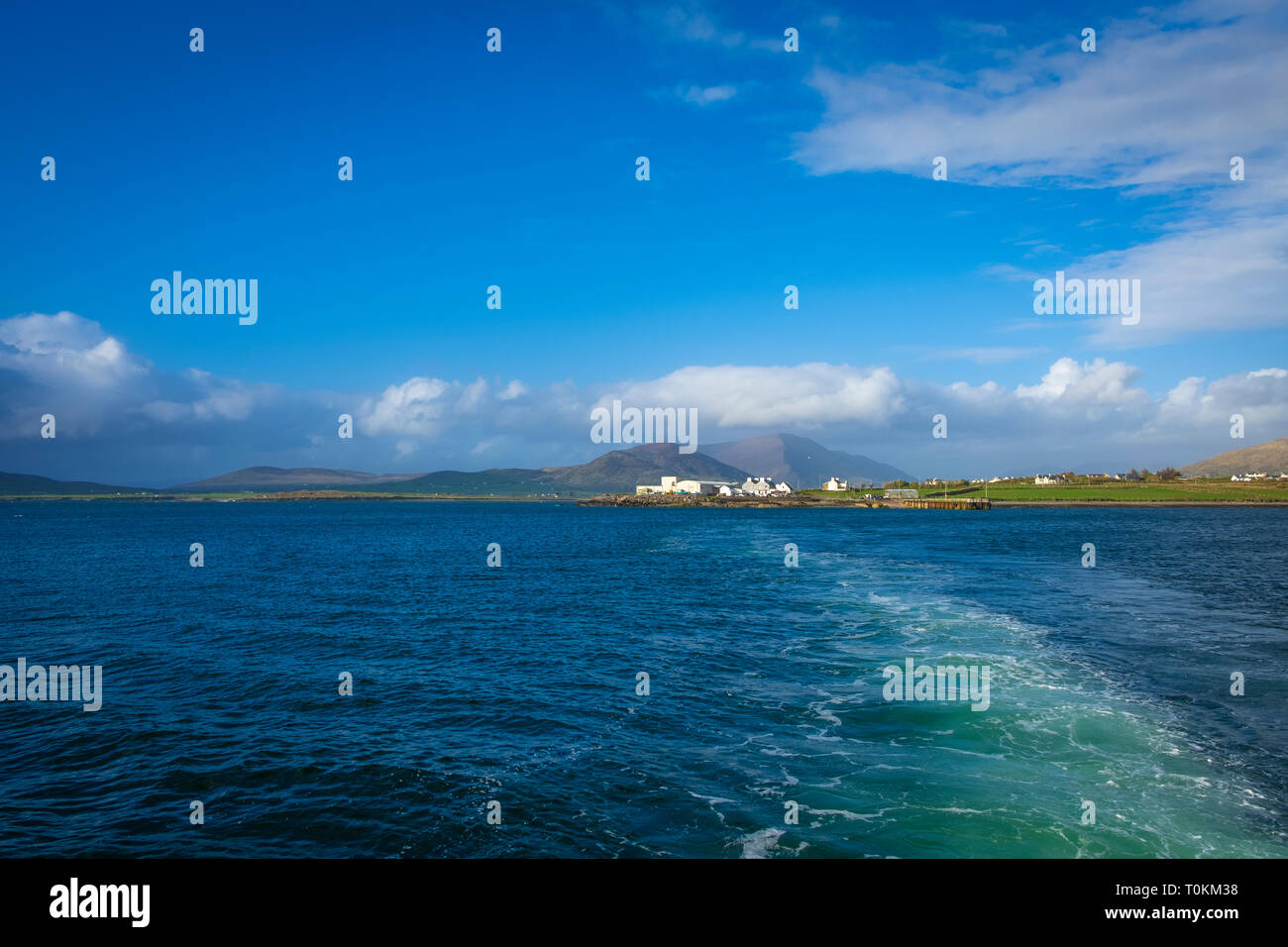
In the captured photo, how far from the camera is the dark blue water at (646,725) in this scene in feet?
49.0

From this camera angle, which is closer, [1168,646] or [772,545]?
[1168,646]

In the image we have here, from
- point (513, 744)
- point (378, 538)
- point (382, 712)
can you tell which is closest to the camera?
point (513, 744)

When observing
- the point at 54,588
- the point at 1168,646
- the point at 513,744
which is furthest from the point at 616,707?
the point at 54,588

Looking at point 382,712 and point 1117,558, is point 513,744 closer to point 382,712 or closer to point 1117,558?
point 382,712

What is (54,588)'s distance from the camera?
52.8 meters

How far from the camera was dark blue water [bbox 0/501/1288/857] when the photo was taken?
14930 millimetres

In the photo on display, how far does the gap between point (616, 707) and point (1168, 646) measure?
27.1 meters

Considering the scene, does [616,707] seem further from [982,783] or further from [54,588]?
[54,588]

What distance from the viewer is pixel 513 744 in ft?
66.1

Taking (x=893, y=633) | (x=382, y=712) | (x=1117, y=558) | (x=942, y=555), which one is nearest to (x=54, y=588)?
(x=382, y=712)

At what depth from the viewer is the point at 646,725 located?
861 inches
